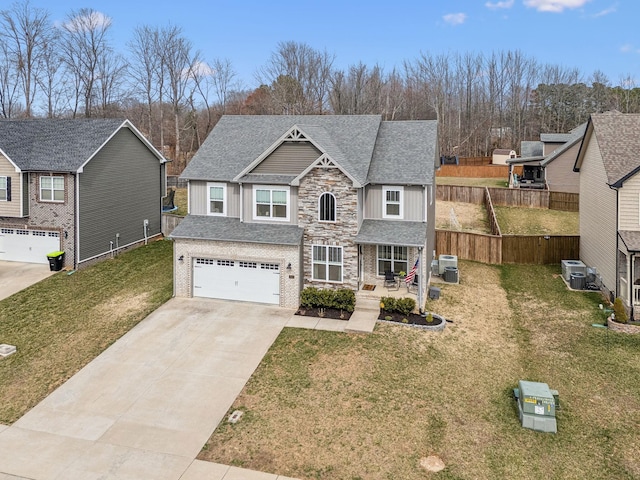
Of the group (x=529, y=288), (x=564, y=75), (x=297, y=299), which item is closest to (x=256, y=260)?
(x=297, y=299)

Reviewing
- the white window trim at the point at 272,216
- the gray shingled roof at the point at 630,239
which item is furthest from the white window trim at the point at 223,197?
the gray shingled roof at the point at 630,239

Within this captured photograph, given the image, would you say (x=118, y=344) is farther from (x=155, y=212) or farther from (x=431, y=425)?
(x=155, y=212)

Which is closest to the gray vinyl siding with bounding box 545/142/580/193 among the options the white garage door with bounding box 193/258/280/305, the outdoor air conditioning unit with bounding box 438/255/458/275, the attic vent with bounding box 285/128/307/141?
the outdoor air conditioning unit with bounding box 438/255/458/275

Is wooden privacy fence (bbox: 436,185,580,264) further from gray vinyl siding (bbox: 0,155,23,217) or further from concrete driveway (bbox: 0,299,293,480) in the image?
gray vinyl siding (bbox: 0,155,23,217)

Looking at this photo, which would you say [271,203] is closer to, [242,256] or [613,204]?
[242,256]

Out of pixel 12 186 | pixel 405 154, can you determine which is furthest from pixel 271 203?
pixel 12 186

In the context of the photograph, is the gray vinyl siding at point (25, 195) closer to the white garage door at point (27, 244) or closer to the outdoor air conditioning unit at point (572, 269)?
the white garage door at point (27, 244)
